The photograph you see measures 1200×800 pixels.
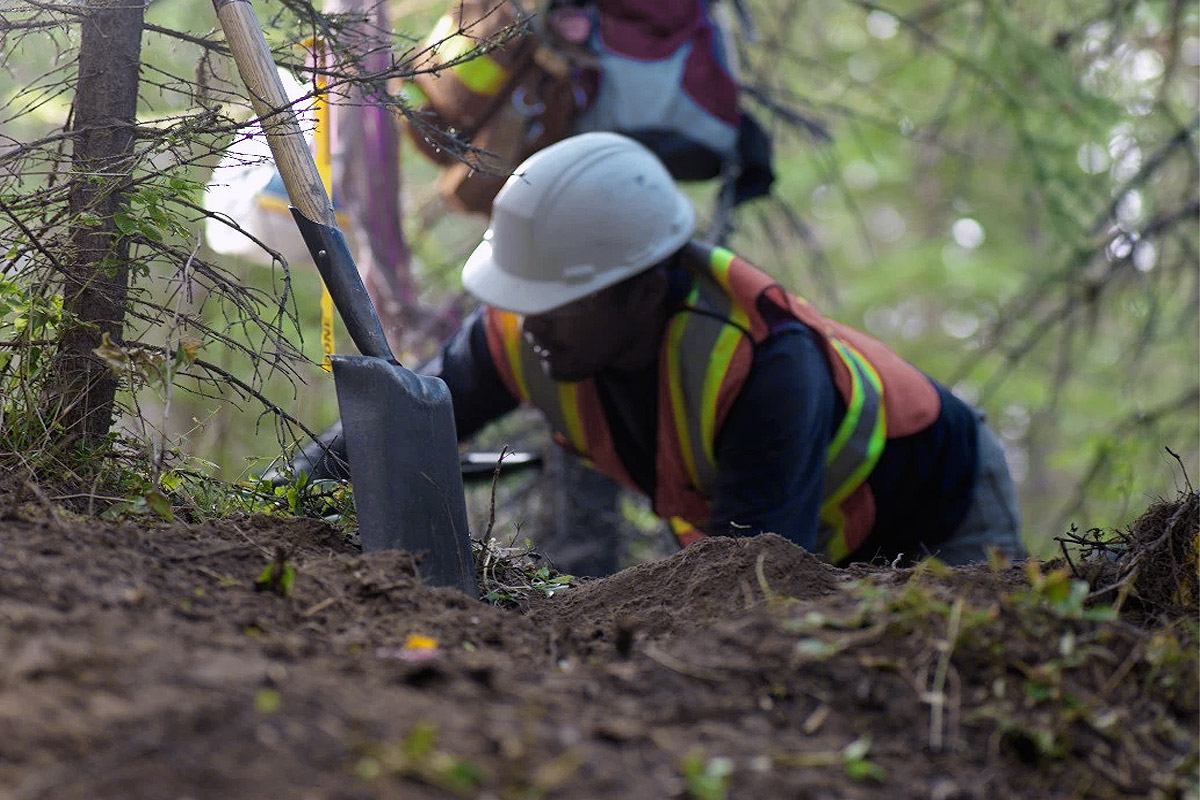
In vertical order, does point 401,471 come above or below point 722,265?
below

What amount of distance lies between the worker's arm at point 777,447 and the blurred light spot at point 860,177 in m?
9.67

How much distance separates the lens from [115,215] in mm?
2367

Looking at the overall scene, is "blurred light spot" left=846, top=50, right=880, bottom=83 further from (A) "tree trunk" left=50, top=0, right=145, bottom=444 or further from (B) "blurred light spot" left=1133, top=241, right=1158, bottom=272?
(A) "tree trunk" left=50, top=0, right=145, bottom=444

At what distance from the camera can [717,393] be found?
12.1ft

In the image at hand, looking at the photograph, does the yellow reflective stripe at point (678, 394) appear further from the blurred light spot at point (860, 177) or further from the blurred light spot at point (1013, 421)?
the blurred light spot at point (860, 177)

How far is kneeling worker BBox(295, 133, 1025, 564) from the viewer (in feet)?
12.0

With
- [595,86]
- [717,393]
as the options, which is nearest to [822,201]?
[595,86]

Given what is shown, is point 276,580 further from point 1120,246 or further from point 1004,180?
point 1004,180

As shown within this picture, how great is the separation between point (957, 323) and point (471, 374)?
1083 cm

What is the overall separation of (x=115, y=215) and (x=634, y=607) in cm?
134

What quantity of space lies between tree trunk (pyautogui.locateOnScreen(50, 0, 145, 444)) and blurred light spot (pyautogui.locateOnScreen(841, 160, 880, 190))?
11048mm

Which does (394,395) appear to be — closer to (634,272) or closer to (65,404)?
(65,404)

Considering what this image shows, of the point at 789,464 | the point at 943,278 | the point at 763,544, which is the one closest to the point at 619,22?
the point at 789,464

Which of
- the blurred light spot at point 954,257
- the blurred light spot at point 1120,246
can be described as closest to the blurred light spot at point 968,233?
the blurred light spot at point 954,257
